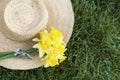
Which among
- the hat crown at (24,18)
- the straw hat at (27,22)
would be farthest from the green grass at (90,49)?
the hat crown at (24,18)

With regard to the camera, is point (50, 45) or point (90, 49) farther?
point (90, 49)

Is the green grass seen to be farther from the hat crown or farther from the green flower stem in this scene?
the hat crown

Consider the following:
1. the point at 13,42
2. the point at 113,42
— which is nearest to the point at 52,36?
the point at 13,42

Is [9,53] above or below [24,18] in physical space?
below

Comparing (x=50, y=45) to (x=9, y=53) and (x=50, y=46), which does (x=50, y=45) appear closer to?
(x=50, y=46)

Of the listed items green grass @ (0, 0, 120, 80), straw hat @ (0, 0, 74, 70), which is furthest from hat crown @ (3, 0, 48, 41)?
green grass @ (0, 0, 120, 80)

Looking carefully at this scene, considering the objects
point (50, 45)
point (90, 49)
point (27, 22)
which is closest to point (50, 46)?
point (50, 45)
